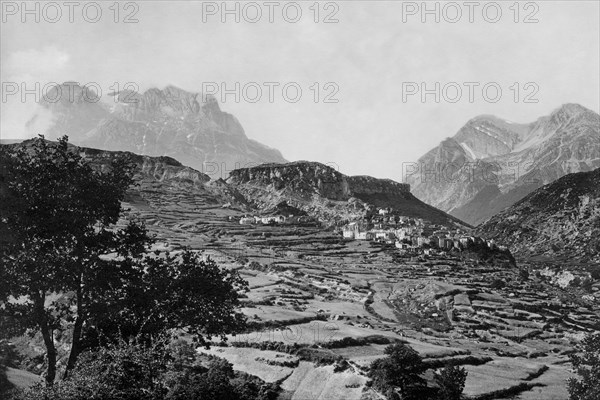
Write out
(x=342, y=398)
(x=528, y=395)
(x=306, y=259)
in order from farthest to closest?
(x=306, y=259) < (x=528, y=395) < (x=342, y=398)

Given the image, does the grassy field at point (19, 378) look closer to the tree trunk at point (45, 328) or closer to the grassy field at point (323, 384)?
the tree trunk at point (45, 328)

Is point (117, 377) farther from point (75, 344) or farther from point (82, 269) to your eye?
point (75, 344)

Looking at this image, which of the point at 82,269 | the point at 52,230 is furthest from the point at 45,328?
the point at 52,230

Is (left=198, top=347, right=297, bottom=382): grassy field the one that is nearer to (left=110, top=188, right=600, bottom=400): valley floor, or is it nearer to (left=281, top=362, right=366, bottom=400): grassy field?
(left=110, top=188, right=600, bottom=400): valley floor

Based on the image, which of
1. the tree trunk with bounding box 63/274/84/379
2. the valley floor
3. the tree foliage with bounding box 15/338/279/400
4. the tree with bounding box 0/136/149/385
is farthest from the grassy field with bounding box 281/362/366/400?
the tree with bounding box 0/136/149/385

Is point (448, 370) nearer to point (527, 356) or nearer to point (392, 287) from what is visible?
point (527, 356)

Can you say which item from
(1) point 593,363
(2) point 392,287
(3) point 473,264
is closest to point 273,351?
(1) point 593,363
